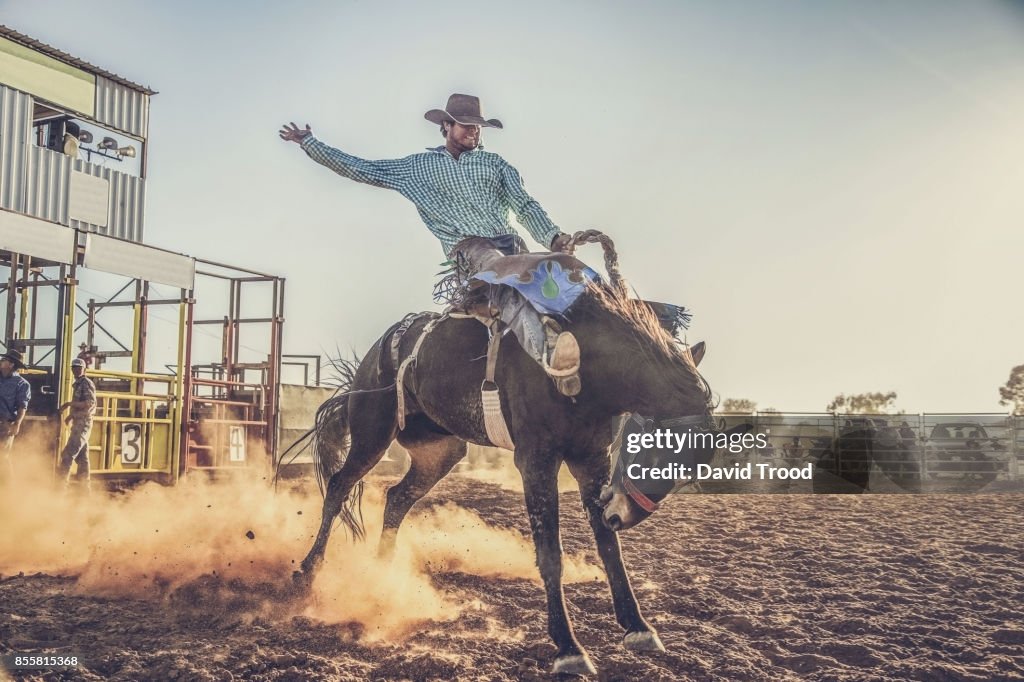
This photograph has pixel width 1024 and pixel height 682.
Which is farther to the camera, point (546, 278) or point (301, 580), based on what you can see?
point (301, 580)

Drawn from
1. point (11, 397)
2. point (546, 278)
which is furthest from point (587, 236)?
point (11, 397)

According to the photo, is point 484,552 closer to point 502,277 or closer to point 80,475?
point 502,277

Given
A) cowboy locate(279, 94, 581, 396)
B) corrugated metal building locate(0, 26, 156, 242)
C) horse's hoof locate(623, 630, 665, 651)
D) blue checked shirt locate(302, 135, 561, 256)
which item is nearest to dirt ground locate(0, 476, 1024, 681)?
horse's hoof locate(623, 630, 665, 651)

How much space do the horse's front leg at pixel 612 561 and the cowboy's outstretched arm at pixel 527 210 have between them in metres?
1.20

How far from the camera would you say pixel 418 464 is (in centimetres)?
542

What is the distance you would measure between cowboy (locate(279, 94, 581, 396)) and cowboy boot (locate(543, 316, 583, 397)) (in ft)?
3.10

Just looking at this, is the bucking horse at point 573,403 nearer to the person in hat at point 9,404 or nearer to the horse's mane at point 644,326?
the horse's mane at point 644,326

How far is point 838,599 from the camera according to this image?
4629 mm

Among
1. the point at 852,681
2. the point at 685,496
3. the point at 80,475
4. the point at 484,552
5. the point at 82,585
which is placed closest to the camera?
the point at 852,681

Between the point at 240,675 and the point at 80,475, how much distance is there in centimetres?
699

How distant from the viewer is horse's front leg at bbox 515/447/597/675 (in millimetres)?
3643

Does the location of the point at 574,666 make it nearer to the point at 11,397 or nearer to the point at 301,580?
the point at 301,580

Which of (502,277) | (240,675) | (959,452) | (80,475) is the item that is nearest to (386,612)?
(240,675)

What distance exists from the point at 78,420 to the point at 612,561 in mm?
7088
